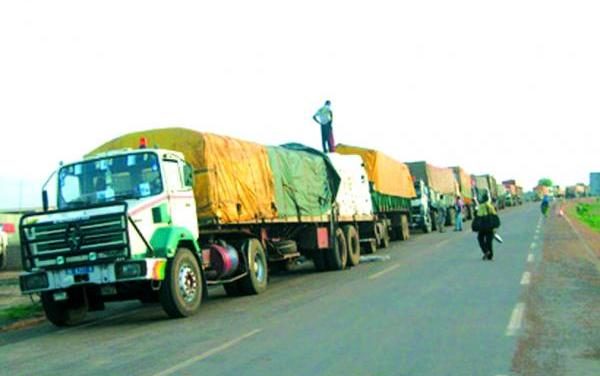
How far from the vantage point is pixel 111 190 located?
1267cm

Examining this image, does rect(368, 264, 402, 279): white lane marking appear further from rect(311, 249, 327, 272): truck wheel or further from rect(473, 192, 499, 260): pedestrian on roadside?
rect(473, 192, 499, 260): pedestrian on roadside

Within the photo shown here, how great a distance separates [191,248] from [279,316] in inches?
91.9

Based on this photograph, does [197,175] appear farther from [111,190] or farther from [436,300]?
[436,300]

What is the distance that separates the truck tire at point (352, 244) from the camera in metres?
21.8

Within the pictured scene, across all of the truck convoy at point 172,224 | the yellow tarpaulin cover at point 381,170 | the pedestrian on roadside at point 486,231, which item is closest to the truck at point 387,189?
the yellow tarpaulin cover at point 381,170

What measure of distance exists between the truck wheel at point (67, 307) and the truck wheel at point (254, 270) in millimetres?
3225

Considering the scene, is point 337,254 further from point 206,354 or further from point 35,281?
point 206,354

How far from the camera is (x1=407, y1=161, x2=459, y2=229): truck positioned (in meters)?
39.6

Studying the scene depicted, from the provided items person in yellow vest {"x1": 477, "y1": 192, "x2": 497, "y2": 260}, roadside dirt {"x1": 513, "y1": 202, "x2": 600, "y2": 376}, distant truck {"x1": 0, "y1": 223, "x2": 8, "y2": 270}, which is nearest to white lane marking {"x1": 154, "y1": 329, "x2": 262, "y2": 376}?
roadside dirt {"x1": 513, "y1": 202, "x2": 600, "y2": 376}

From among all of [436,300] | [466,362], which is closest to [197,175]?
[436,300]

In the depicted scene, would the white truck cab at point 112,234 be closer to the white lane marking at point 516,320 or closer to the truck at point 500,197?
the white lane marking at point 516,320

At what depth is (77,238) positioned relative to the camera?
11945 mm

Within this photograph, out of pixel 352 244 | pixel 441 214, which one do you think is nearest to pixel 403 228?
pixel 441 214

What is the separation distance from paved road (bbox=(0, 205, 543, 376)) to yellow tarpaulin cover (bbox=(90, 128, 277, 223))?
5.72 feet
